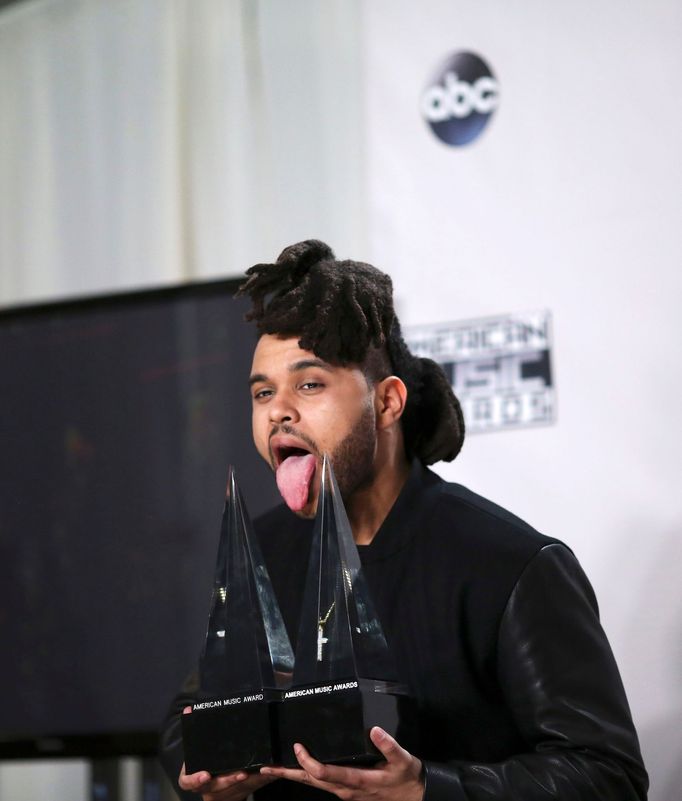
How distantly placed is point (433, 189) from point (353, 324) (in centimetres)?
111

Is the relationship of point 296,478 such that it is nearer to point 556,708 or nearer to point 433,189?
point 556,708

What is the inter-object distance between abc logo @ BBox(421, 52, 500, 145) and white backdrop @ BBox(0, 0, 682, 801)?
3 centimetres

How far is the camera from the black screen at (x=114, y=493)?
8.37 feet

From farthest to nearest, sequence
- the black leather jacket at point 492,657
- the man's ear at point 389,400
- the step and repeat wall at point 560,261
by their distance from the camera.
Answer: the step and repeat wall at point 560,261, the man's ear at point 389,400, the black leather jacket at point 492,657

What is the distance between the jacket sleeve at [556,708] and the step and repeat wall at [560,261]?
0.80 metres

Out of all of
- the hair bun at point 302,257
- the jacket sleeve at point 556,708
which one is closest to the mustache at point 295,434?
the hair bun at point 302,257

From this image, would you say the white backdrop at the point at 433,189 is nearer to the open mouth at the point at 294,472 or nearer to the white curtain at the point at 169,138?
the white curtain at the point at 169,138

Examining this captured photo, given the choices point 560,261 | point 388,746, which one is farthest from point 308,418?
point 560,261

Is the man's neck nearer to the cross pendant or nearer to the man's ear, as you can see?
the man's ear

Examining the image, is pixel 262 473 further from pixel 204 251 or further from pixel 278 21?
pixel 278 21

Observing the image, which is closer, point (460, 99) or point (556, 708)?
point (556, 708)

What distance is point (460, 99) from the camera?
8.90ft

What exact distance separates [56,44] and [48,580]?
1556 mm

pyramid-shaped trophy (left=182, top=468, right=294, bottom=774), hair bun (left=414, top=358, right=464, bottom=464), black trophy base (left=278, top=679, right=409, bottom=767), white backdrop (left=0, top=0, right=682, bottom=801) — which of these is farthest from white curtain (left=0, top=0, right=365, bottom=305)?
black trophy base (left=278, top=679, right=409, bottom=767)
